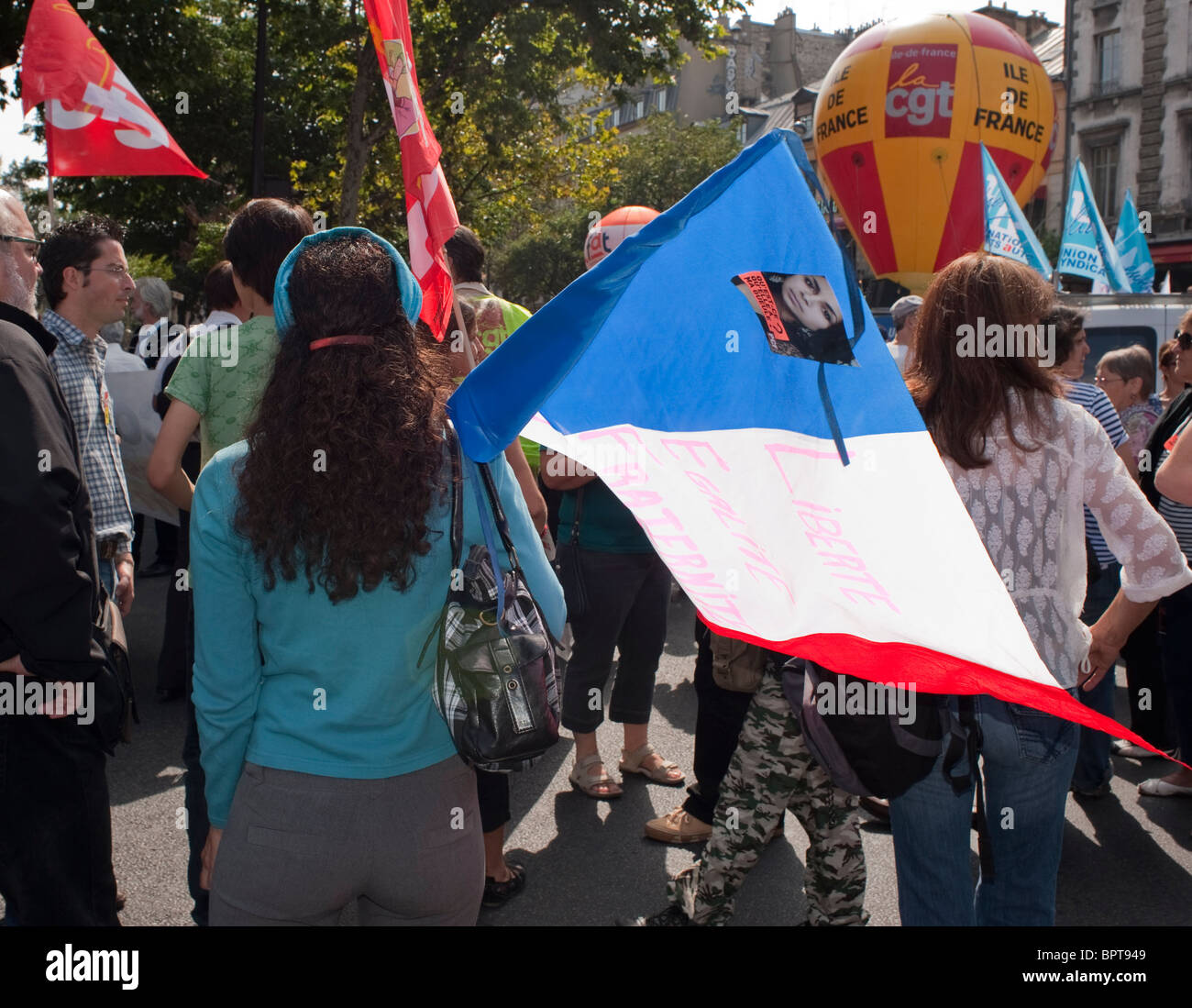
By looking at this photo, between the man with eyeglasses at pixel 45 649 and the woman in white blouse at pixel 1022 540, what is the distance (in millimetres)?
1847

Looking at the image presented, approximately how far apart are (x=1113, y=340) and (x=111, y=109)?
19.9 ft

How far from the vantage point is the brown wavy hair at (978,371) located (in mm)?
2375

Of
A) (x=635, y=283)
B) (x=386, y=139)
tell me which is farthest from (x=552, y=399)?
(x=386, y=139)

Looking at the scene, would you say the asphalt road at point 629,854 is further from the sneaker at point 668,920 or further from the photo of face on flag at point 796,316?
the photo of face on flag at point 796,316

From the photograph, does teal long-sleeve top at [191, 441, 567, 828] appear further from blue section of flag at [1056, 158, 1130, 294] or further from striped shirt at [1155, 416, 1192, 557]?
blue section of flag at [1056, 158, 1130, 294]

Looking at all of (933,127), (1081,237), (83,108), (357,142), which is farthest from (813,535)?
(357,142)

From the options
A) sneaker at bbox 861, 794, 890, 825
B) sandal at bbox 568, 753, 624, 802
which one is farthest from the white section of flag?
sandal at bbox 568, 753, 624, 802

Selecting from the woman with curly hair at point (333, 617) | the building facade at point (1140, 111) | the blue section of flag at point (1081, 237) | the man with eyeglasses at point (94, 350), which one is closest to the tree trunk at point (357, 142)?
the blue section of flag at point (1081, 237)

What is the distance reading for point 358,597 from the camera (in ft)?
6.07

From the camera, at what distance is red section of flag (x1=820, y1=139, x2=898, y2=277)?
11891 mm

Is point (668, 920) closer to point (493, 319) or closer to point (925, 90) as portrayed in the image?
point (493, 319)

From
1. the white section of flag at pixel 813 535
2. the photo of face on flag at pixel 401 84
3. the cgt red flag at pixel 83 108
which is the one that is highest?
the cgt red flag at pixel 83 108

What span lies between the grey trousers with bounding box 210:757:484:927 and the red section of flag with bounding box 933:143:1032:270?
10.7m

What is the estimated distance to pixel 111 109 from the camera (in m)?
5.39
